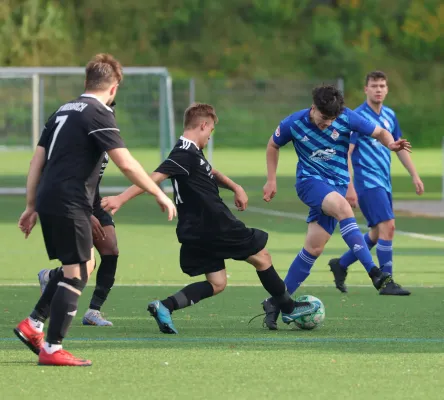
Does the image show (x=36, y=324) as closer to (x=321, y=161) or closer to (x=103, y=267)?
(x=103, y=267)

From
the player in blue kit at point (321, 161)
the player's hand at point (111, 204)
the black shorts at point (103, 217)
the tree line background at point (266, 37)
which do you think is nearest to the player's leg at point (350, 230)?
the player in blue kit at point (321, 161)

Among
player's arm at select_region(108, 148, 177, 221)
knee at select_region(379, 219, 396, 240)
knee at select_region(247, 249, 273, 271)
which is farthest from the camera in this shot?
knee at select_region(379, 219, 396, 240)

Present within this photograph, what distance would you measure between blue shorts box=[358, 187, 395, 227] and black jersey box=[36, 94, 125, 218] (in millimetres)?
5176

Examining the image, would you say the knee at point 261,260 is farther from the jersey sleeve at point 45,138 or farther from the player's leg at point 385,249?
the player's leg at point 385,249

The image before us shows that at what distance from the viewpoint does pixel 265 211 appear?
23.0m

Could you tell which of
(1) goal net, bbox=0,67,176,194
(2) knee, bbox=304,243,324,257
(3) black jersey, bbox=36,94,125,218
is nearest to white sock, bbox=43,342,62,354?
(3) black jersey, bbox=36,94,125,218

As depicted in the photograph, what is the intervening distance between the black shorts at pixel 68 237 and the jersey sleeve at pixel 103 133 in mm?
464

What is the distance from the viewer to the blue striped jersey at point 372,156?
12602 mm

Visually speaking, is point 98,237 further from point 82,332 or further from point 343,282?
point 343,282

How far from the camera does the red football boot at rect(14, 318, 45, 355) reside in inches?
316

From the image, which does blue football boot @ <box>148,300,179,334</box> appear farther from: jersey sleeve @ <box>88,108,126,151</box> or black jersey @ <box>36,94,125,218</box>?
jersey sleeve @ <box>88,108,126,151</box>

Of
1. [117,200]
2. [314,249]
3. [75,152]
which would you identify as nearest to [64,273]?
[75,152]

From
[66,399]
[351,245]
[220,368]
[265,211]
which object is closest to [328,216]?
[351,245]

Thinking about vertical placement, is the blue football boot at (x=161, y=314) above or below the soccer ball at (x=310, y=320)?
above
